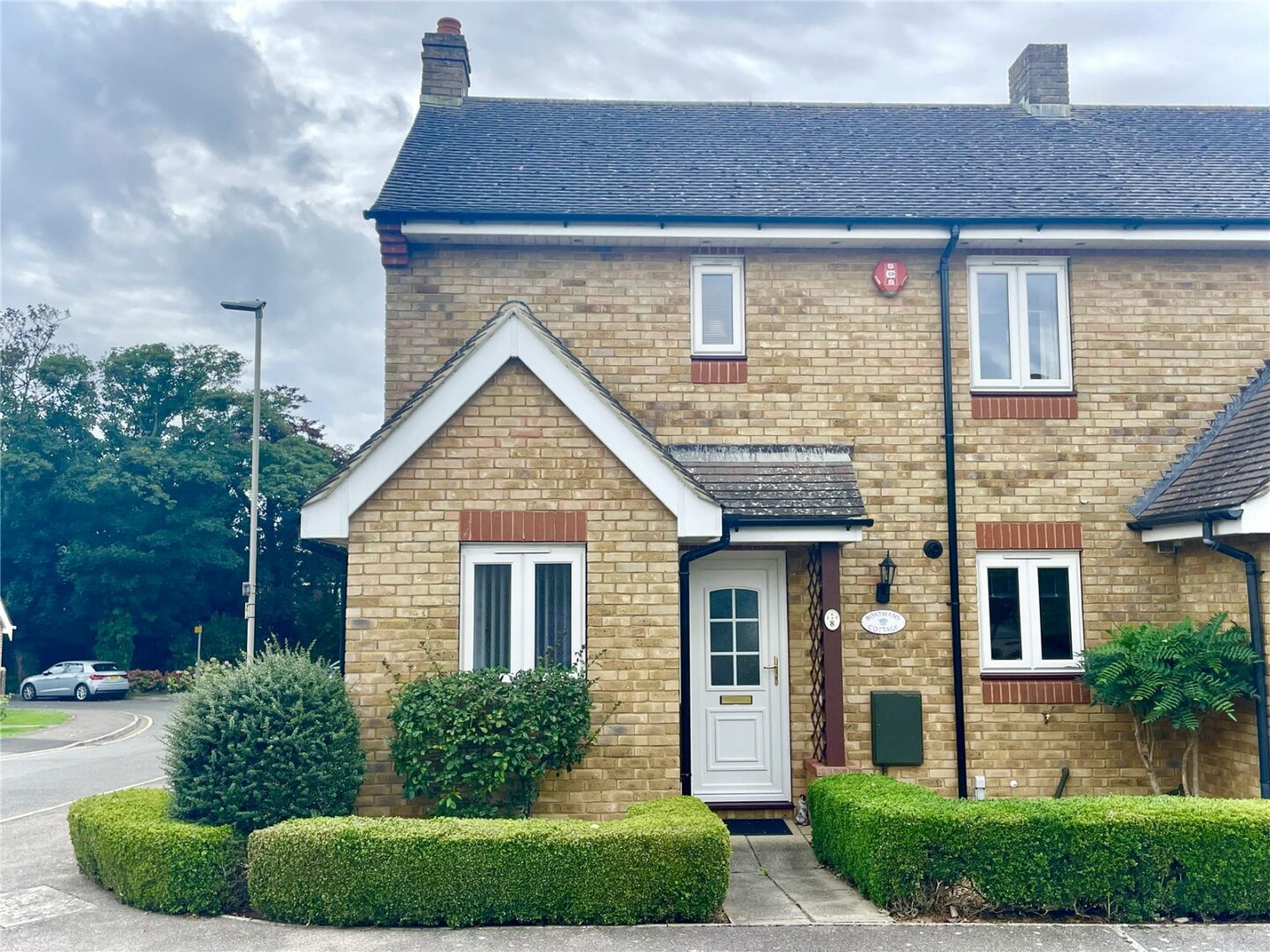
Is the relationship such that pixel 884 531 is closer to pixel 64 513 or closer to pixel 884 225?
pixel 884 225

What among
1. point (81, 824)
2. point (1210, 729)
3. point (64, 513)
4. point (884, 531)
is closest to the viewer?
point (81, 824)

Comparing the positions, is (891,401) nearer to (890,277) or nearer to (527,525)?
(890,277)

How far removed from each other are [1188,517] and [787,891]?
5486mm

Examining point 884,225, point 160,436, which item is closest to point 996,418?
point 884,225

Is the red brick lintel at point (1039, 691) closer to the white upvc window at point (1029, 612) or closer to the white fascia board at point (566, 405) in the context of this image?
the white upvc window at point (1029, 612)

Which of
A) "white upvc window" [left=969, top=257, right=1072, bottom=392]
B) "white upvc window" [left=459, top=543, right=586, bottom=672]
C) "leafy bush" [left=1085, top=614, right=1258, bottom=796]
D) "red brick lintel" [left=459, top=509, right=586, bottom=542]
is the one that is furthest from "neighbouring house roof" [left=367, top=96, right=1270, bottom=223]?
"leafy bush" [left=1085, top=614, right=1258, bottom=796]

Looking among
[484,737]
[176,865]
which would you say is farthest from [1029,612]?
[176,865]

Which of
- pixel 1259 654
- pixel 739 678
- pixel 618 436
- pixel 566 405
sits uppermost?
pixel 566 405

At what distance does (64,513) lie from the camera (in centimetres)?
Result: 3988

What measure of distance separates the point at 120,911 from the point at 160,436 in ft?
131

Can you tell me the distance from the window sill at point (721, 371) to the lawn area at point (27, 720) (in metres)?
21.3

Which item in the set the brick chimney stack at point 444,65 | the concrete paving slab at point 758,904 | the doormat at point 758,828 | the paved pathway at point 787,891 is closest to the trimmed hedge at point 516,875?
the concrete paving slab at point 758,904

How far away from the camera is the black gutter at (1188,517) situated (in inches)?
339

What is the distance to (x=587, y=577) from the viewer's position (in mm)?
8164
